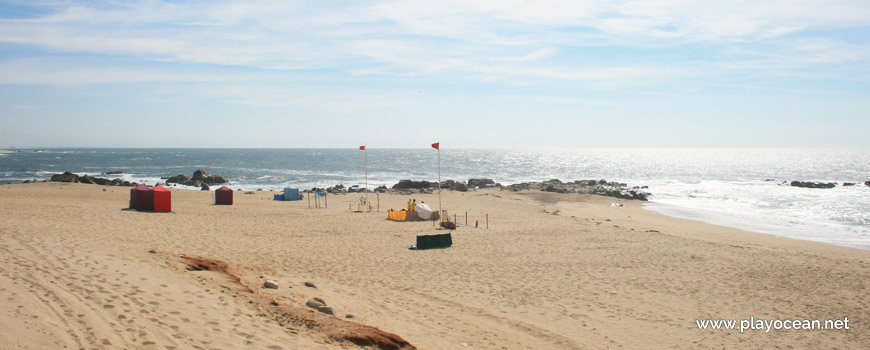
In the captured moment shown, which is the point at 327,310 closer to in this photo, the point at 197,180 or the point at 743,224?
the point at 743,224

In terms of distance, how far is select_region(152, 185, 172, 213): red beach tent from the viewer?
856 inches

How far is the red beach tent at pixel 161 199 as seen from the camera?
856 inches

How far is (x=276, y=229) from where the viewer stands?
18828mm

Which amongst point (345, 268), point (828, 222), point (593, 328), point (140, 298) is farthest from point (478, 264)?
point (828, 222)

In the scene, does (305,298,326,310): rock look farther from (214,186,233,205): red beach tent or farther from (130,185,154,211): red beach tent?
(214,186,233,205): red beach tent

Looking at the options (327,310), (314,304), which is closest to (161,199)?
(314,304)

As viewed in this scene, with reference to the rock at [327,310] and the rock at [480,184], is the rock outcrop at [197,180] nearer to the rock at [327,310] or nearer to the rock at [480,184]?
the rock at [480,184]

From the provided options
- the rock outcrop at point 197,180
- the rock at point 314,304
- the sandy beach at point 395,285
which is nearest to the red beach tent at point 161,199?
the sandy beach at point 395,285

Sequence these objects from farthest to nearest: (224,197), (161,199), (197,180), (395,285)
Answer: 1. (197,180)
2. (224,197)
3. (161,199)
4. (395,285)

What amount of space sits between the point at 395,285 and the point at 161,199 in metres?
15.4

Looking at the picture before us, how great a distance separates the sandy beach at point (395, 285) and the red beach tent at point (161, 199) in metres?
1.18

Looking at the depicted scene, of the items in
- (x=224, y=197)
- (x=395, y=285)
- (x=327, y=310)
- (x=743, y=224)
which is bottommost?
(x=743, y=224)

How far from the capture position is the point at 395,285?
1126 cm

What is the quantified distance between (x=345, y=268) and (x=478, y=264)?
3.61 m
